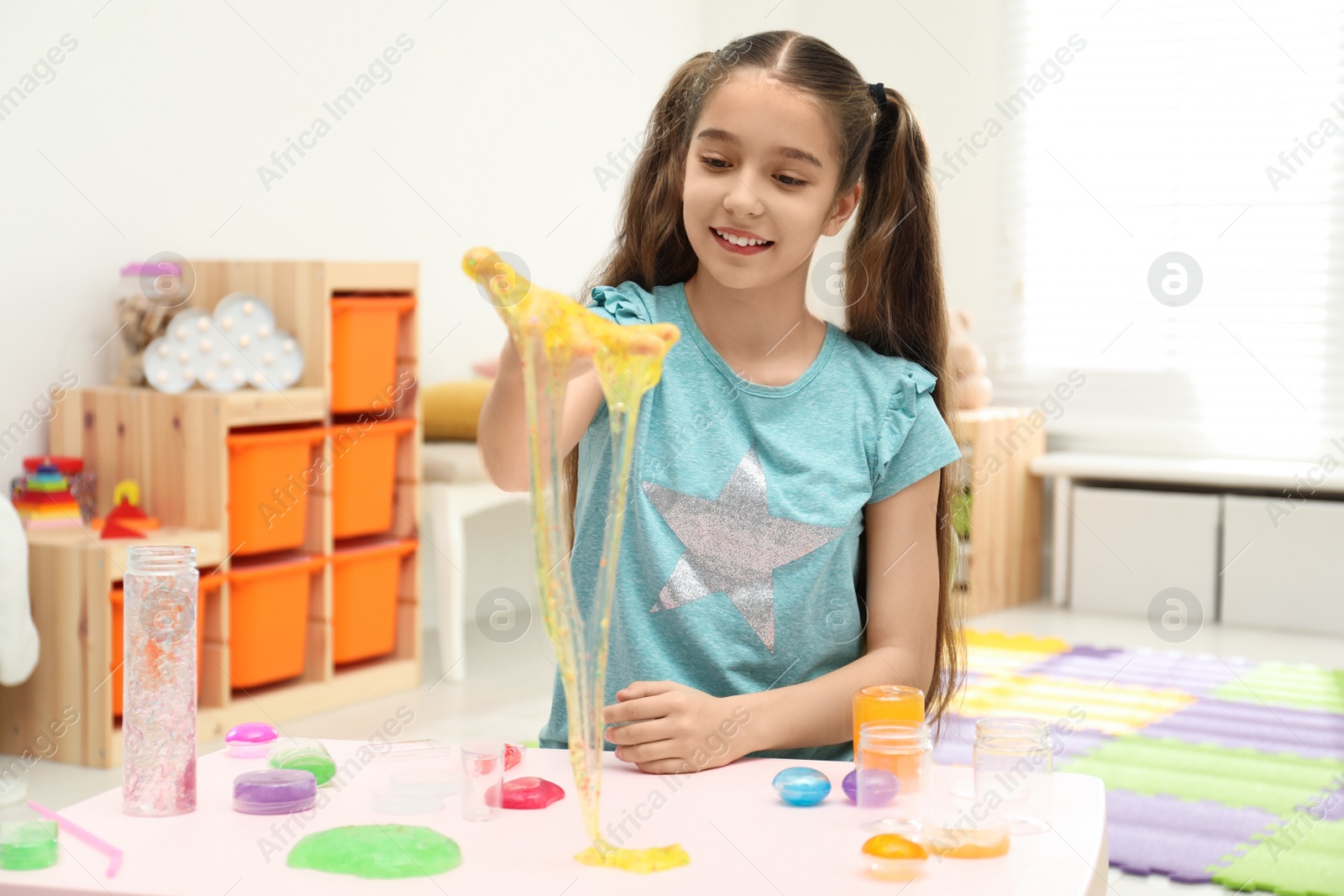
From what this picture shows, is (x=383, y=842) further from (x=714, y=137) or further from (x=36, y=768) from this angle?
(x=36, y=768)

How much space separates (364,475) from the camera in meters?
3.20

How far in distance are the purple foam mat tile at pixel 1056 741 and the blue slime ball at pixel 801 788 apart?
5.54 feet

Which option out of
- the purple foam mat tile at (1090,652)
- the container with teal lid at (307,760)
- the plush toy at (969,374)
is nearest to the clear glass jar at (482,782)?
the container with teal lid at (307,760)

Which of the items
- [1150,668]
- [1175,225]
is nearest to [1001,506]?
[1150,668]

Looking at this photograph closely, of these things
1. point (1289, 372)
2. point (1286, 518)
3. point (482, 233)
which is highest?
point (482, 233)

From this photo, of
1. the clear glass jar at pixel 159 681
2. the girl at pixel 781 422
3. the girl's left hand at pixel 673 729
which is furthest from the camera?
the girl at pixel 781 422

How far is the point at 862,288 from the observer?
1370mm

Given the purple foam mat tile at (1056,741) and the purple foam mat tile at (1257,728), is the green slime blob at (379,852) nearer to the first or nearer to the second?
the purple foam mat tile at (1056,741)

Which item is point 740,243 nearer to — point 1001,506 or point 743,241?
point 743,241

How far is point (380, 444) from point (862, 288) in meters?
2.07

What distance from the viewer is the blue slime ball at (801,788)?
0.92 metres

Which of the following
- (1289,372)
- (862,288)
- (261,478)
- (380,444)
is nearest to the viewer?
(862,288)

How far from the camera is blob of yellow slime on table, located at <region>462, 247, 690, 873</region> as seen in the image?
857mm

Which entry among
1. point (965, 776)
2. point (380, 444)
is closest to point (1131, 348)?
point (380, 444)
